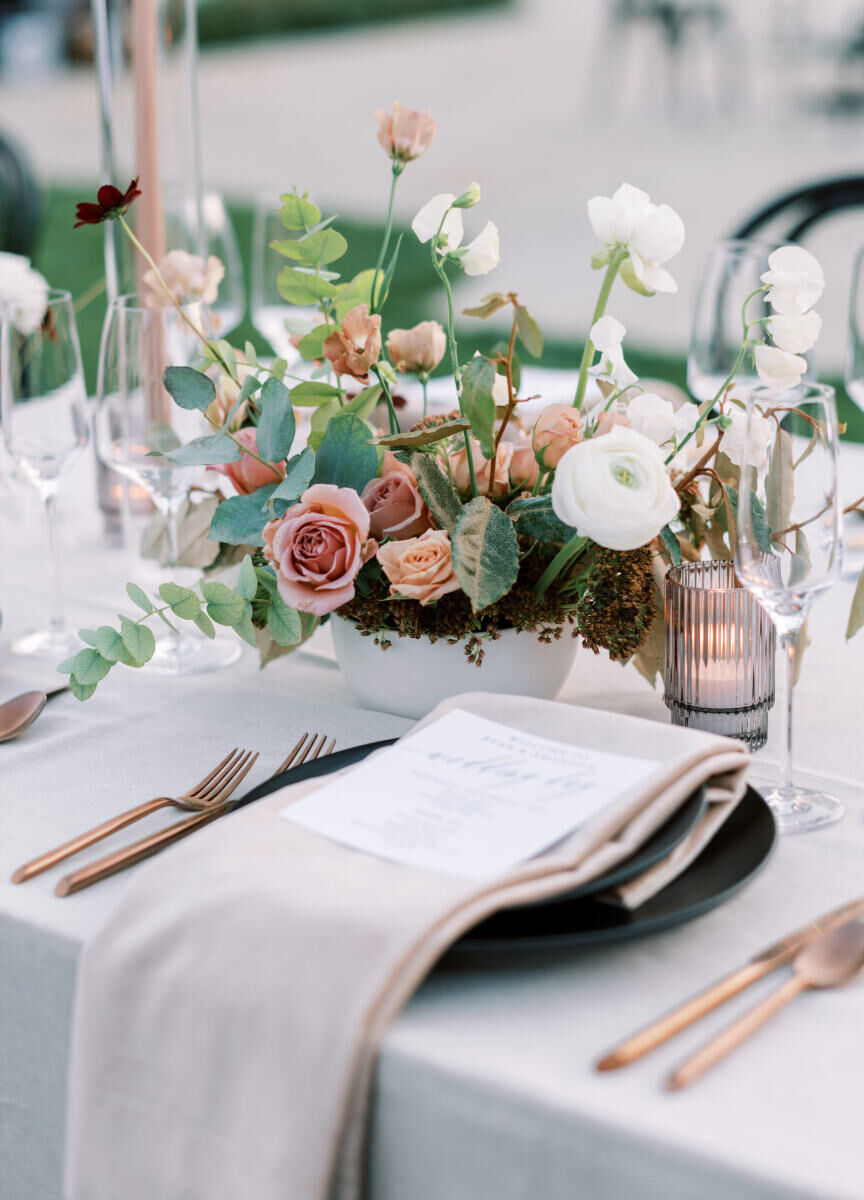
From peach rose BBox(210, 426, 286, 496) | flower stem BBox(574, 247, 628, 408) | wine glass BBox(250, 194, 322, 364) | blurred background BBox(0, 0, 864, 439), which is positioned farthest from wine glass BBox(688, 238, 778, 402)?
blurred background BBox(0, 0, 864, 439)

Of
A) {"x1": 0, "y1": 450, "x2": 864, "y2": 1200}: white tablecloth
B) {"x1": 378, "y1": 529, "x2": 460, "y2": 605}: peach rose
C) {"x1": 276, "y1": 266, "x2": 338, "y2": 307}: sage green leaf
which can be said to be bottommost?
{"x1": 0, "y1": 450, "x2": 864, "y2": 1200}: white tablecloth

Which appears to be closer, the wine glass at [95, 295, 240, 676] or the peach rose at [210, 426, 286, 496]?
the peach rose at [210, 426, 286, 496]

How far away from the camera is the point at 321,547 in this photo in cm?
96

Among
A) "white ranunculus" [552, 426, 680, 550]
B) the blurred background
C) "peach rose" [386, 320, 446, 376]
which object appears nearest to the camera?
"white ranunculus" [552, 426, 680, 550]

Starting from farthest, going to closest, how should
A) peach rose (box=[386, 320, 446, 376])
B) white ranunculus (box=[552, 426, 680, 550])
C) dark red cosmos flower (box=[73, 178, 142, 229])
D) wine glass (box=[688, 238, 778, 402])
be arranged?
wine glass (box=[688, 238, 778, 402])
peach rose (box=[386, 320, 446, 376])
dark red cosmos flower (box=[73, 178, 142, 229])
white ranunculus (box=[552, 426, 680, 550])

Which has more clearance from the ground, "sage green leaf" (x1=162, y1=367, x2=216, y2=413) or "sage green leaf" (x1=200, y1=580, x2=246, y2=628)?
"sage green leaf" (x1=162, y1=367, x2=216, y2=413)

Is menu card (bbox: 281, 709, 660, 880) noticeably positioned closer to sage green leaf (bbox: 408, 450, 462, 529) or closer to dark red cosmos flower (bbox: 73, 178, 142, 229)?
sage green leaf (bbox: 408, 450, 462, 529)

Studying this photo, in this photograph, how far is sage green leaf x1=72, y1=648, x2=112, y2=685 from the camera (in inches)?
39.6

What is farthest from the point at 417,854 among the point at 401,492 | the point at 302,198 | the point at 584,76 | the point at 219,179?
the point at 584,76

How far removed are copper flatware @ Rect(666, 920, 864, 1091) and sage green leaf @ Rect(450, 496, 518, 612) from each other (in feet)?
0.99

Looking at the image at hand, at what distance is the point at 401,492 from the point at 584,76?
1165 centimetres

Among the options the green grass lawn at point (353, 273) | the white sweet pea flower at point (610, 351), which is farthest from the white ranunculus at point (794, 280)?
the green grass lawn at point (353, 273)

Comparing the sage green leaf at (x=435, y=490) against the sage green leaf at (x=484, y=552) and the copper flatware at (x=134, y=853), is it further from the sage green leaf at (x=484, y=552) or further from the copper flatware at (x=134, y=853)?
the copper flatware at (x=134, y=853)

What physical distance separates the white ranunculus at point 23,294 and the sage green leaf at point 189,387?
256 mm
